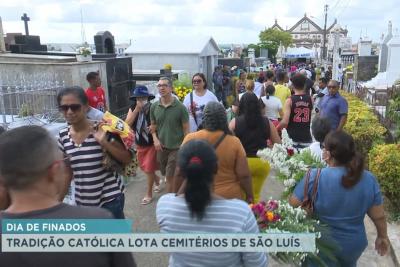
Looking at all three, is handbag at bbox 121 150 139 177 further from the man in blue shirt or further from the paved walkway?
the man in blue shirt

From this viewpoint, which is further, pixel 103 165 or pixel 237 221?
pixel 103 165

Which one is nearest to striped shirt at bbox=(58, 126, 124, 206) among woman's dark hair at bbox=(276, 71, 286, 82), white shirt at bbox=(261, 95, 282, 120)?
white shirt at bbox=(261, 95, 282, 120)

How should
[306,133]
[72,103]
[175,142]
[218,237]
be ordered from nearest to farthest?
[218,237] → [72,103] → [175,142] → [306,133]

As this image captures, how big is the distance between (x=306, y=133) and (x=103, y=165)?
11.2ft

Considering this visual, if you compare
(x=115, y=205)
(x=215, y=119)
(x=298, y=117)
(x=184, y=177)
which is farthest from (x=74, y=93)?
(x=298, y=117)

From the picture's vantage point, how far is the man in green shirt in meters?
5.00

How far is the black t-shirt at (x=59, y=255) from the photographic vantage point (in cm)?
145

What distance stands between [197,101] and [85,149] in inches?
119

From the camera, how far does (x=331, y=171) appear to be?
2643 millimetres

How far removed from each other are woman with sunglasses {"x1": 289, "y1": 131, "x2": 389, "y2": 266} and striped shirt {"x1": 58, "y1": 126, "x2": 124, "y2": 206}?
56.1 inches

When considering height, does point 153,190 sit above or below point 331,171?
below

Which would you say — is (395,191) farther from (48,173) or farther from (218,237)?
(48,173)

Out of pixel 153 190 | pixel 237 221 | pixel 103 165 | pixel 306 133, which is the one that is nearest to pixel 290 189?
pixel 237 221

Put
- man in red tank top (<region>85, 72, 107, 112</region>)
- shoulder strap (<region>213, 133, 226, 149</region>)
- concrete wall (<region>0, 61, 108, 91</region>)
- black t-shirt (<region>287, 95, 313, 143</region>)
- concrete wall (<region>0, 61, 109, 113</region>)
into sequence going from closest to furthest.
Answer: shoulder strap (<region>213, 133, 226, 149</region>) < black t-shirt (<region>287, 95, 313, 143</region>) < man in red tank top (<region>85, 72, 107, 112</region>) < concrete wall (<region>0, 61, 109, 113</region>) < concrete wall (<region>0, 61, 108, 91</region>)
